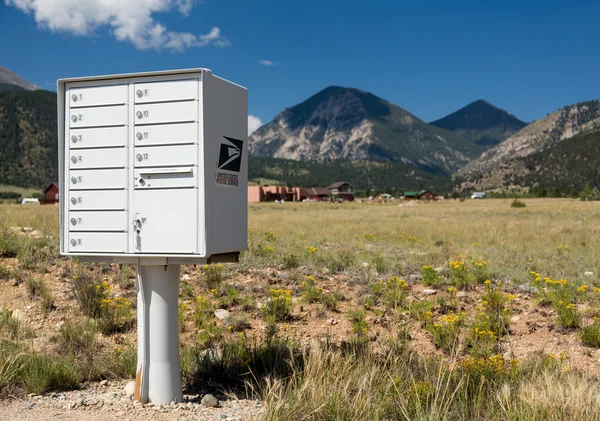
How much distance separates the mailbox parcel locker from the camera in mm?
4215

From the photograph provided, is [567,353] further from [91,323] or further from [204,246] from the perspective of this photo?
[91,323]

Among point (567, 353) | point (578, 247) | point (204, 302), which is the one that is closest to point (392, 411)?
point (567, 353)

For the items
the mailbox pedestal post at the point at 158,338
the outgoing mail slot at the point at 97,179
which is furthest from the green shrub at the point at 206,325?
the outgoing mail slot at the point at 97,179

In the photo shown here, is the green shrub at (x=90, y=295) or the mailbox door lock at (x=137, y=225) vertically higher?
the mailbox door lock at (x=137, y=225)

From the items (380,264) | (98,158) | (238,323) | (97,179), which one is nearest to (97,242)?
(97,179)

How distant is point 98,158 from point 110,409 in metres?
2.05

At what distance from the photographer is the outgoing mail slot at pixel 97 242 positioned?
174 inches

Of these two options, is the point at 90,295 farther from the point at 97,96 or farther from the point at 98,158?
the point at 97,96

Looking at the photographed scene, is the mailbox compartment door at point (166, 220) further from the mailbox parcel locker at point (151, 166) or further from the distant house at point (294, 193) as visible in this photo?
the distant house at point (294, 193)

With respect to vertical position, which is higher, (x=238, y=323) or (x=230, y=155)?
(x=230, y=155)

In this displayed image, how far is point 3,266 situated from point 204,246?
22.0 ft

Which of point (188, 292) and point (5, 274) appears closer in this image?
point (188, 292)

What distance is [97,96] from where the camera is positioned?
178 inches

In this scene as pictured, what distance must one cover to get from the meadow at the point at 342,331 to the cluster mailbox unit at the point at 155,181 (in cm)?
100
